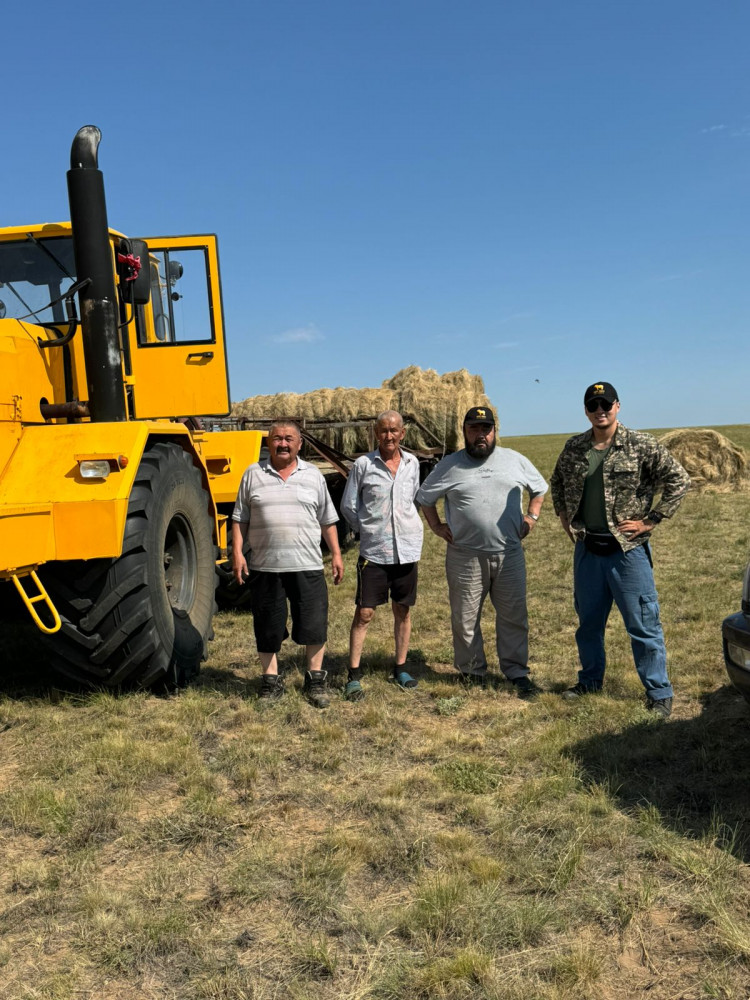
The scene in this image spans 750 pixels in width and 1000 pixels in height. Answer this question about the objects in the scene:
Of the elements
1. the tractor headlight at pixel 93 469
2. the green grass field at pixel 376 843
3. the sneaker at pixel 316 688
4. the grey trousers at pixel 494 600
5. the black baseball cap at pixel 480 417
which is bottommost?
the green grass field at pixel 376 843

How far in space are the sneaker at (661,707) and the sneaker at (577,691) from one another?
1.23 feet

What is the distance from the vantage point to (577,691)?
15.5ft

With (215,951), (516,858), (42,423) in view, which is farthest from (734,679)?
(42,423)

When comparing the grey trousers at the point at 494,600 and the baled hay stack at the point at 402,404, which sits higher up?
the baled hay stack at the point at 402,404

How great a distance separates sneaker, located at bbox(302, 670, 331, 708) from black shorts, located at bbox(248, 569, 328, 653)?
6.8 inches

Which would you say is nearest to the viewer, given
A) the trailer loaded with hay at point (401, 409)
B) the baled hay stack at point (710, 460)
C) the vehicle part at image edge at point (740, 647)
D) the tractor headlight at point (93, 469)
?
the vehicle part at image edge at point (740, 647)

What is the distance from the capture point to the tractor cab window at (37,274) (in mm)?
4922

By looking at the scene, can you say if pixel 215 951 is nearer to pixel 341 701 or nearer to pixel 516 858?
pixel 516 858

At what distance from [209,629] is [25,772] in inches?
69.0

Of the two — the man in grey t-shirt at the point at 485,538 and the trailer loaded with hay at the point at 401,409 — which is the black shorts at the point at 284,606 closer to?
the man in grey t-shirt at the point at 485,538

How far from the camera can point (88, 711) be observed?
4441mm

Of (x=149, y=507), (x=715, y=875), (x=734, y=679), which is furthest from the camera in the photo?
(x=149, y=507)

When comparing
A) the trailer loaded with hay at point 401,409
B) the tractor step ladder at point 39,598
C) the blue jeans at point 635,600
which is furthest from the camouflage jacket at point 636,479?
the trailer loaded with hay at point 401,409

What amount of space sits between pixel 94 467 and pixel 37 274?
163 cm
